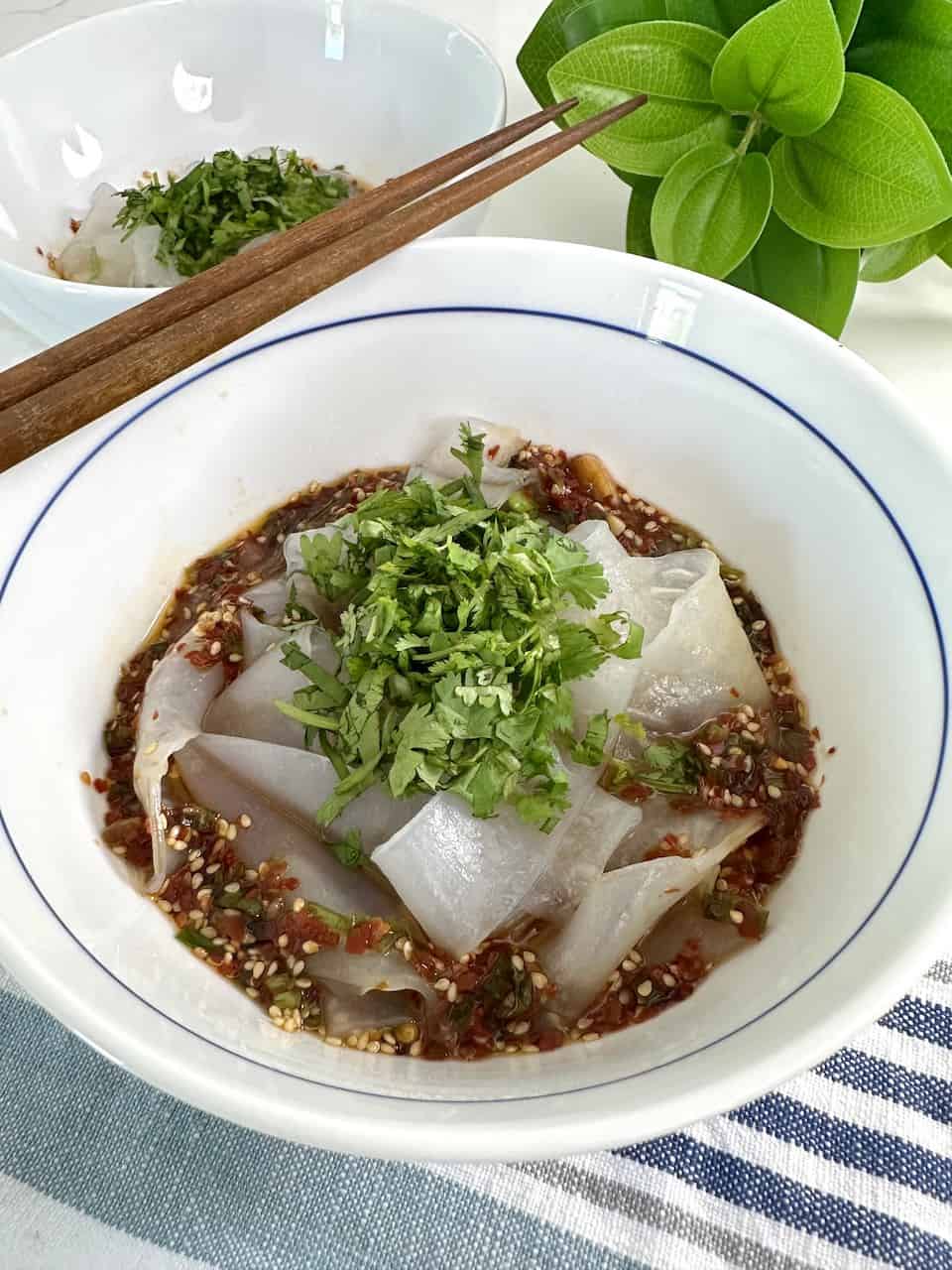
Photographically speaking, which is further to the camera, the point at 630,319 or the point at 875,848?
the point at 630,319

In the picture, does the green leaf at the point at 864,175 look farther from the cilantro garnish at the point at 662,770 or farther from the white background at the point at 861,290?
the cilantro garnish at the point at 662,770

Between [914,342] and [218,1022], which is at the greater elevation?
[914,342]

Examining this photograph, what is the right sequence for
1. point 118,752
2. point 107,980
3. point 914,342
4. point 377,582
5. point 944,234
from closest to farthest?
1. point 107,980
2. point 377,582
3. point 118,752
4. point 944,234
5. point 914,342

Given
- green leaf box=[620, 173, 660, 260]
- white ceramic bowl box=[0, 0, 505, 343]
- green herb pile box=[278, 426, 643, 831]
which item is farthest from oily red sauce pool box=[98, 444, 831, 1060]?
white ceramic bowl box=[0, 0, 505, 343]

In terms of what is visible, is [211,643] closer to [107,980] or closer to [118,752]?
[118,752]

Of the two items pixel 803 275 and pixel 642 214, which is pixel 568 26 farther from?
pixel 803 275

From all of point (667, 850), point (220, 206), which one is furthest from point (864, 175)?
point (220, 206)

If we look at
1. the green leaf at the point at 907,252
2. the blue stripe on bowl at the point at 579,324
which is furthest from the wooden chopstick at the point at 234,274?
the green leaf at the point at 907,252

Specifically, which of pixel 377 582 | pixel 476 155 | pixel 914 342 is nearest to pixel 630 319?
pixel 476 155

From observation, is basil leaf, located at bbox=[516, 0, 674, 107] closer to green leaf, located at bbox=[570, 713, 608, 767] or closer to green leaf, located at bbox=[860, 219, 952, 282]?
green leaf, located at bbox=[860, 219, 952, 282]
